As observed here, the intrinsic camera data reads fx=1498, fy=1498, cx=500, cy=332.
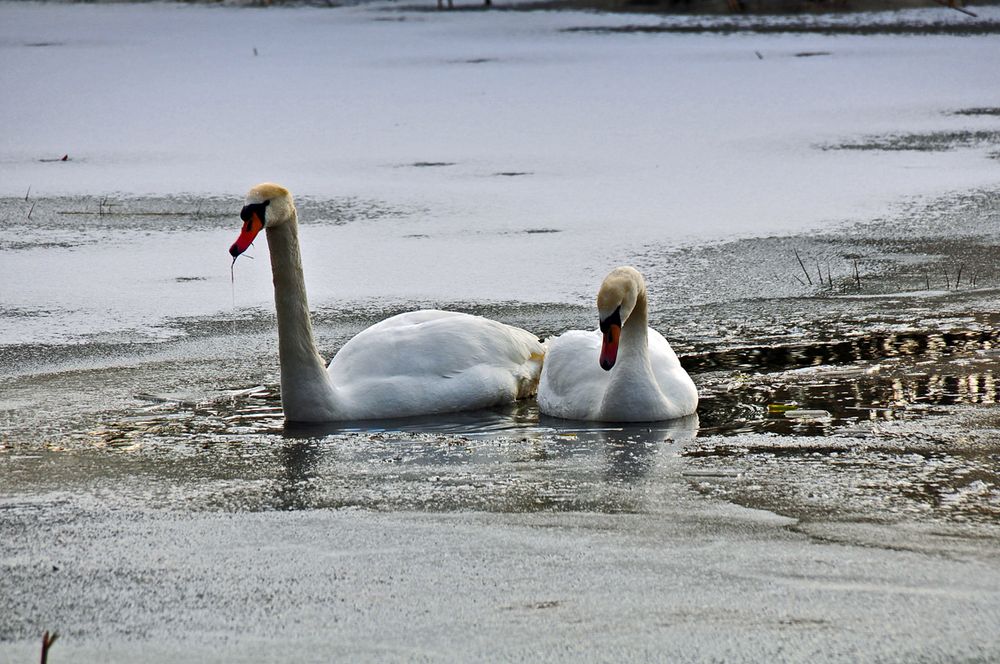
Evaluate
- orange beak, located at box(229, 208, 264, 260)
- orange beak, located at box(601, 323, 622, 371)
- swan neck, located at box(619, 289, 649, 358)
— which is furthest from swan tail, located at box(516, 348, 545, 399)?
orange beak, located at box(229, 208, 264, 260)

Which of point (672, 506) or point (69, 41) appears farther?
point (69, 41)

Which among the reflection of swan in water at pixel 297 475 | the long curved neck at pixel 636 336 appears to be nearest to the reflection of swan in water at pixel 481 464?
the reflection of swan in water at pixel 297 475

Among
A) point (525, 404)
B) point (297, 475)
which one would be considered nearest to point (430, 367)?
point (525, 404)

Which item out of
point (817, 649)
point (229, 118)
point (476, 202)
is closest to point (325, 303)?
point (476, 202)

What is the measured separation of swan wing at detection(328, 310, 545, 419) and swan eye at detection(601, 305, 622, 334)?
31.0 inches

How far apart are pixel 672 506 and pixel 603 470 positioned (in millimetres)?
535

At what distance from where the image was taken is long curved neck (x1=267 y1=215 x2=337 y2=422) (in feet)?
18.4

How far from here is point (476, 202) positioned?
1078 centimetres

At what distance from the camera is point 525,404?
6234 millimetres

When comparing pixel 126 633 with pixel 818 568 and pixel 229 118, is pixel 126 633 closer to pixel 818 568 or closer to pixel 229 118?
pixel 818 568

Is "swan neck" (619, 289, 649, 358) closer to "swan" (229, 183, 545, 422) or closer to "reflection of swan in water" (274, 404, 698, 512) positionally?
"reflection of swan in water" (274, 404, 698, 512)

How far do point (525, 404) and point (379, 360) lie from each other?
70 cm

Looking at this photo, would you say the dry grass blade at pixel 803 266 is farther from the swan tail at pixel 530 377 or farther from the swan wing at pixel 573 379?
the swan wing at pixel 573 379

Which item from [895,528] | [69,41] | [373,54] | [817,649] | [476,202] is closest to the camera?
[817,649]
